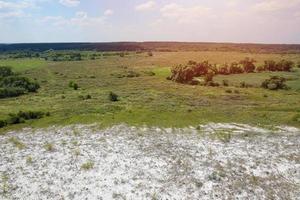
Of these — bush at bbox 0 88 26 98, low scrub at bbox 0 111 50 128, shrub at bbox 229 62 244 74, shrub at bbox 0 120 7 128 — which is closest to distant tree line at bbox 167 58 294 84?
shrub at bbox 229 62 244 74

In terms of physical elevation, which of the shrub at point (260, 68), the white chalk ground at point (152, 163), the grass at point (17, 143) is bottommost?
the shrub at point (260, 68)

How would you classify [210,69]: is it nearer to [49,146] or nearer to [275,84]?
[275,84]

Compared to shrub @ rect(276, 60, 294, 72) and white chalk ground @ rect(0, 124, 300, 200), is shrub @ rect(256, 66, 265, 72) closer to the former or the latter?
shrub @ rect(276, 60, 294, 72)

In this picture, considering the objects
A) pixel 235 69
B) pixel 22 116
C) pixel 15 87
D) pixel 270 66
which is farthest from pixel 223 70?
pixel 22 116

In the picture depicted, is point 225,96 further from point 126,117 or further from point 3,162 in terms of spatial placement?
point 3,162

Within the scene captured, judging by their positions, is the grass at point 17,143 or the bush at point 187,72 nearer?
the grass at point 17,143

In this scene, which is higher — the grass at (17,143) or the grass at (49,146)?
the grass at (49,146)

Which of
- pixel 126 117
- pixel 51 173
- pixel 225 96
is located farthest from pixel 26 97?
pixel 51 173

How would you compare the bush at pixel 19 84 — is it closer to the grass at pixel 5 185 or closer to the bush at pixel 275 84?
the bush at pixel 275 84

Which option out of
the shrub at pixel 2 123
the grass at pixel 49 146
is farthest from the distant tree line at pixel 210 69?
the grass at pixel 49 146

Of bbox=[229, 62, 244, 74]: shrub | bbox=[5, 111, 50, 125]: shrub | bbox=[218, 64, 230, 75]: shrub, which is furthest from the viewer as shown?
bbox=[229, 62, 244, 74]: shrub
